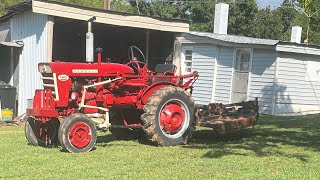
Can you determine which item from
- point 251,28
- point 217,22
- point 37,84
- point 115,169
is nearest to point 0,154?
point 115,169

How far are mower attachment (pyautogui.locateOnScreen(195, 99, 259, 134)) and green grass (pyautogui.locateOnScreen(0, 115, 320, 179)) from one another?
323 mm

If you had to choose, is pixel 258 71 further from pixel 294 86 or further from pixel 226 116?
pixel 226 116

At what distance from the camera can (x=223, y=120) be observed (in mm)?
9039

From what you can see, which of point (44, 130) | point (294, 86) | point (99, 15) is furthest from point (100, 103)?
point (294, 86)

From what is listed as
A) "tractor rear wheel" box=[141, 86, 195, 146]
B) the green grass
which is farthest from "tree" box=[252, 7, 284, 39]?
"tractor rear wheel" box=[141, 86, 195, 146]

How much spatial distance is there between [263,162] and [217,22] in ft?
55.0

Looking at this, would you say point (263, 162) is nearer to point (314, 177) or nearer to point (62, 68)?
point (314, 177)

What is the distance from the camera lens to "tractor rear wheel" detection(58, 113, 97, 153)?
7391 mm

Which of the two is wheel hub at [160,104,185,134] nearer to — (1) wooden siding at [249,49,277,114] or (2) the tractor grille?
(2) the tractor grille

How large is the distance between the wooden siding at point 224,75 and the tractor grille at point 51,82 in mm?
11917

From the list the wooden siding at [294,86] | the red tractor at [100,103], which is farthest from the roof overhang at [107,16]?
the red tractor at [100,103]

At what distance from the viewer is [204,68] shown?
65.1ft

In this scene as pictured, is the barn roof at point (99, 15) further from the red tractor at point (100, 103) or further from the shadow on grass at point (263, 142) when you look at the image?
the shadow on grass at point (263, 142)

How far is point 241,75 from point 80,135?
12.1 meters
